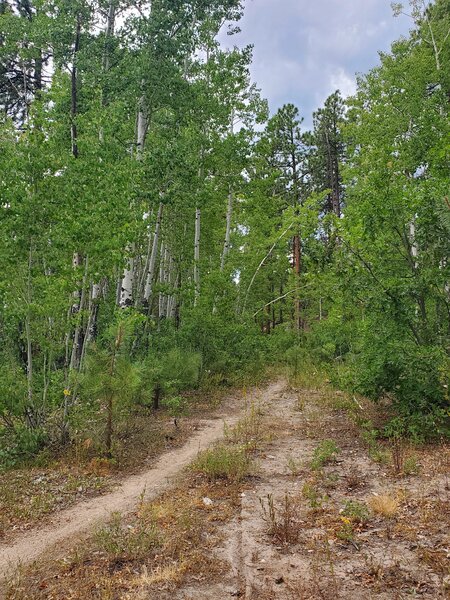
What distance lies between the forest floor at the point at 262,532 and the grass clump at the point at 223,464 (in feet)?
0.07

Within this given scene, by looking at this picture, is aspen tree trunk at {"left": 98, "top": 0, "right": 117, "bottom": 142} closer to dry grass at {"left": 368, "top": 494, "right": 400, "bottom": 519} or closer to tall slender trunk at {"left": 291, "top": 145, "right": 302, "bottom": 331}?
tall slender trunk at {"left": 291, "top": 145, "right": 302, "bottom": 331}

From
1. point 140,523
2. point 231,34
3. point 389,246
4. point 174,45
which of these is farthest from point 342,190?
point 140,523

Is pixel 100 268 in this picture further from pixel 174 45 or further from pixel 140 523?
pixel 174 45

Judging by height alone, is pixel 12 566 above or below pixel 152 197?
below

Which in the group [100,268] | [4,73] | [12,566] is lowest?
[12,566]

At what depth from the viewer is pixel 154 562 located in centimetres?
448

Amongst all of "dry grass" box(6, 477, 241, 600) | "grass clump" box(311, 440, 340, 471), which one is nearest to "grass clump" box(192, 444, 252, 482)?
"dry grass" box(6, 477, 241, 600)

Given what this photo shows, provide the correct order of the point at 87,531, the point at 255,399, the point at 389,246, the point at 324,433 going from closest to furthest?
the point at 87,531, the point at 389,246, the point at 324,433, the point at 255,399

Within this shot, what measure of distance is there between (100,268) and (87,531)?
4371 millimetres

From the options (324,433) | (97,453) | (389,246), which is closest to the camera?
(97,453)

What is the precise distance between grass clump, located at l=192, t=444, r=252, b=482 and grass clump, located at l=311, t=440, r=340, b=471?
107 cm

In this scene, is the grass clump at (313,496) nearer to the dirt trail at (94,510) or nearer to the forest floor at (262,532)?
the forest floor at (262,532)

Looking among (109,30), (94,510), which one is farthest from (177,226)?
(94,510)

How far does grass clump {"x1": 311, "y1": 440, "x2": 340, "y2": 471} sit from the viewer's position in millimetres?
7138
